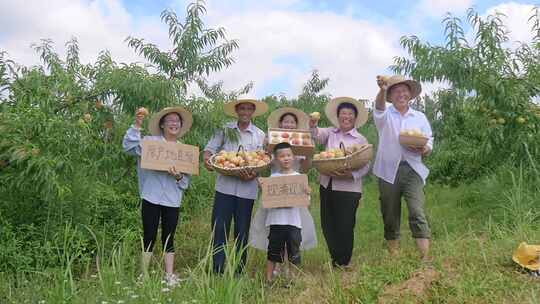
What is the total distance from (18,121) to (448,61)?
4006 mm

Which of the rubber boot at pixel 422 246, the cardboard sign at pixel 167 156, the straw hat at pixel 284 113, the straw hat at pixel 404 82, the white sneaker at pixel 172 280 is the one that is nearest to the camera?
the white sneaker at pixel 172 280

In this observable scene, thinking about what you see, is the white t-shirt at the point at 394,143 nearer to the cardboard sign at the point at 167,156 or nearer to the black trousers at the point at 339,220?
the black trousers at the point at 339,220

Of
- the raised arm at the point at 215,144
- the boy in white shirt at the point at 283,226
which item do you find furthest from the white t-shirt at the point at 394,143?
the raised arm at the point at 215,144

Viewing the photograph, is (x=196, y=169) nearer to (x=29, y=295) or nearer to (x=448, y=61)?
(x=29, y=295)

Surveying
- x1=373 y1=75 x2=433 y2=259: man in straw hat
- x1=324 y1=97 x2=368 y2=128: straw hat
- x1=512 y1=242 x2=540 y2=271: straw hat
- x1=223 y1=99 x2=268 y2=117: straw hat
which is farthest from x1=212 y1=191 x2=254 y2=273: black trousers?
x1=512 y1=242 x2=540 y2=271: straw hat

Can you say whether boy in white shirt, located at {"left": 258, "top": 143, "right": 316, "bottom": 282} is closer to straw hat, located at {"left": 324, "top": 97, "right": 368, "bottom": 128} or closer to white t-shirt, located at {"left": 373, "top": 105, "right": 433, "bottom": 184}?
straw hat, located at {"left": 324, "top": 97, "right": 368, "bottom": 128}

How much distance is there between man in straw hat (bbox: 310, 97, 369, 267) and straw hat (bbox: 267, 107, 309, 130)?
8cm

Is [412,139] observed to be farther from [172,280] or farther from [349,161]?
[172,280]

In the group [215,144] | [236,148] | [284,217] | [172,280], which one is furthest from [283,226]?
[172,280]

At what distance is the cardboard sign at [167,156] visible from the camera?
13.6ft

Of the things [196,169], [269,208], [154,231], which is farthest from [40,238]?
[269,208]

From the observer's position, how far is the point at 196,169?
14.5 ft

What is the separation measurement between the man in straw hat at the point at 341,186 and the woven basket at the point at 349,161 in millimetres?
118

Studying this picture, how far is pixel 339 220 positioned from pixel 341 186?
29 cm
